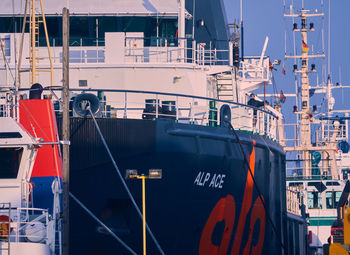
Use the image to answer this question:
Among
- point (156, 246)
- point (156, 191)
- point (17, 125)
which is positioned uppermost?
point (17, 125)

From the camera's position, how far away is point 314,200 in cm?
4409

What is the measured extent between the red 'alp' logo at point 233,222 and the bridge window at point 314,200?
20716mm

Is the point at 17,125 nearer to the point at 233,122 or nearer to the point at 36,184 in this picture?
the point at 36,184

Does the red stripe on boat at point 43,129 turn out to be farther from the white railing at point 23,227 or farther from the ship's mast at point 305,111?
the ship's mast at point 305,111

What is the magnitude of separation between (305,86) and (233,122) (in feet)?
79.0

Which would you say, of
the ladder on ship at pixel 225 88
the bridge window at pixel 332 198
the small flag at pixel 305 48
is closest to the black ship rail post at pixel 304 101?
the small flag at pixel 305 48

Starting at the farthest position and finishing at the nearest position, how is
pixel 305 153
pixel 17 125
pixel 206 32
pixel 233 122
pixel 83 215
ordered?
pixel 305 153 → pixel 206 32 → pixel 233 122 → pixel 83 215 → pixel 17 125

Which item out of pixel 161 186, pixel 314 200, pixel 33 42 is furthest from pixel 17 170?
pixel 314 200

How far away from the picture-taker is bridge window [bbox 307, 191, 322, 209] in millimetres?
43750

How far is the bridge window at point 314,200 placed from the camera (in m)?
43.8

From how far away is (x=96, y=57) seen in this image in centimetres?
2509

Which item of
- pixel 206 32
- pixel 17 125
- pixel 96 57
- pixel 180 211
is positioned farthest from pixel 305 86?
pixel 17 125

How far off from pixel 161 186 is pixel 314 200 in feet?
83.1

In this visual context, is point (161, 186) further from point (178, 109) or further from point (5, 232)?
point (5, 232)
